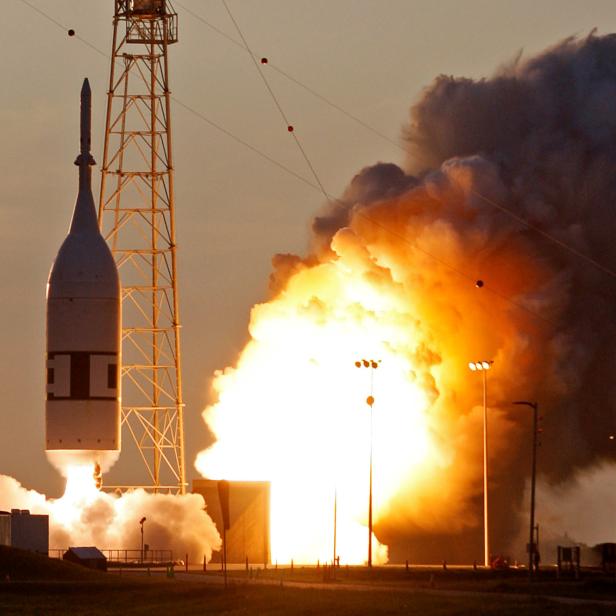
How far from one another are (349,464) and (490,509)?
18106 millimetres

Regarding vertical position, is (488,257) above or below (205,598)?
above

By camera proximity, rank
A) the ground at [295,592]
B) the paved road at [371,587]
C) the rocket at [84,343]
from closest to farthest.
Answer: the ground at [295,592], the paved road at [371,587], the rocket at [84,343]

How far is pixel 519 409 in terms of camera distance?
166 meters

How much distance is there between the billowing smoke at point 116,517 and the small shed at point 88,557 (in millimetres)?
5863

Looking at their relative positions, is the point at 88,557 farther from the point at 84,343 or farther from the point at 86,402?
the point at 84,343

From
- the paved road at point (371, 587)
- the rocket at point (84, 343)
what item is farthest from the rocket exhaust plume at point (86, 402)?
the paved road at point (371, 587)

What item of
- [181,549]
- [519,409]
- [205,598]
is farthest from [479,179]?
[205,598]

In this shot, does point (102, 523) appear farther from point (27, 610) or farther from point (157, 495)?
point (27, 610)

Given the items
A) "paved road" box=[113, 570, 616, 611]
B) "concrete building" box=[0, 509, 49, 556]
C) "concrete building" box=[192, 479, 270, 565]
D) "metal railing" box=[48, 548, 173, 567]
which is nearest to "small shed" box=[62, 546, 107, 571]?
"concrete building" box=[0, 509, 49, 556]

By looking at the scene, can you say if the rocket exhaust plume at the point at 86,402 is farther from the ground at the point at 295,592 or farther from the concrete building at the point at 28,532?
the ground at the point at 295,592

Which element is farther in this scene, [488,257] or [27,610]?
[488,257]

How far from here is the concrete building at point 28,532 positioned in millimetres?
140500

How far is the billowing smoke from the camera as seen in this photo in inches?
5728

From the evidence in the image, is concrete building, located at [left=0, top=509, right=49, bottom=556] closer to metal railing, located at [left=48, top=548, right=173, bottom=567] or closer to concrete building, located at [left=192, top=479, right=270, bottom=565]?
metal railing, located at [left=48, top=548, right=173, bottom=567]
